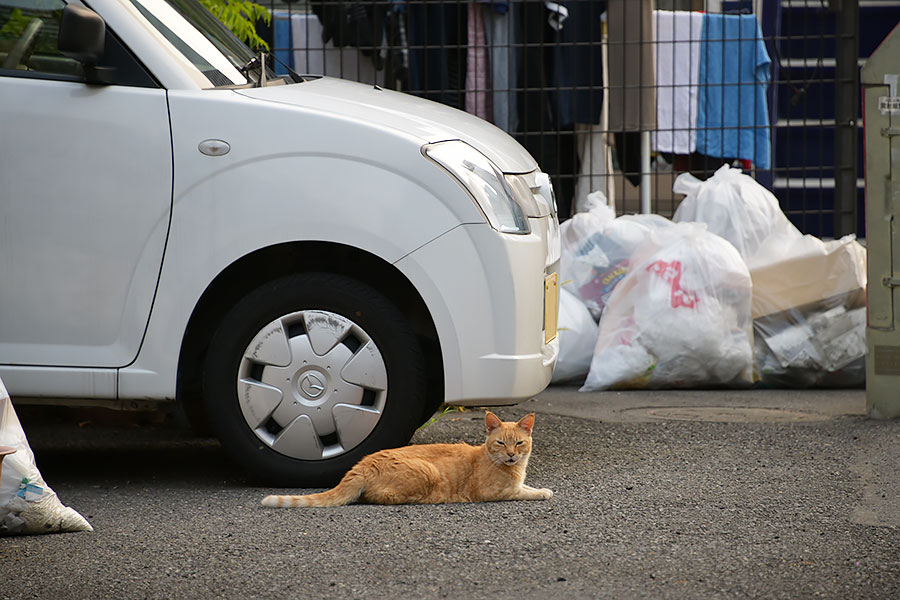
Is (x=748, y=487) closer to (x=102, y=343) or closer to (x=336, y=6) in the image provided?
(x=102, y=343)

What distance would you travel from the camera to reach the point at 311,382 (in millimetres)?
3953

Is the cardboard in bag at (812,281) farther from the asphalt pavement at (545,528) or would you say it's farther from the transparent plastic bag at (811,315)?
the asphalt pavement at (545,528)

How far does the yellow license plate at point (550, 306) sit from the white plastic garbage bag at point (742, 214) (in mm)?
2728

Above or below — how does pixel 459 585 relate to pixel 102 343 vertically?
below

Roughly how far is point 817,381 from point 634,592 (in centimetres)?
377

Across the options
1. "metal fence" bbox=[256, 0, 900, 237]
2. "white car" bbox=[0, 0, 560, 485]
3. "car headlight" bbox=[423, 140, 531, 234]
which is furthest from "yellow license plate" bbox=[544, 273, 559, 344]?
"metal fence" bbox=[256, 0, 900, 237]

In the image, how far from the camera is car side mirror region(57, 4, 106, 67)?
3770 millimetres

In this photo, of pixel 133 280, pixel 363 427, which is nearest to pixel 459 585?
pixel 363 427

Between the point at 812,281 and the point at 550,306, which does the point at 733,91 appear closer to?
the point at 812,281

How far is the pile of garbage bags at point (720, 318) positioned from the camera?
628 centimetres

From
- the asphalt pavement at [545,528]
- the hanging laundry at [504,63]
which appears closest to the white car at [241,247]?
the asphalt pavement at [545,528]

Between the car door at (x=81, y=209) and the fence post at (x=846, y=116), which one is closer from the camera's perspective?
the car door at (x=81, y=209)

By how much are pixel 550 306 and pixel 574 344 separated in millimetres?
2210

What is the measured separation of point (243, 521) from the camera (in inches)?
147
